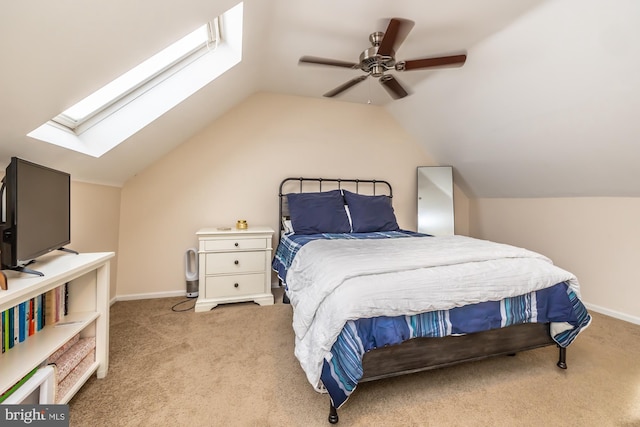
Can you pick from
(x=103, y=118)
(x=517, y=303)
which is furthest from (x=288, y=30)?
(x=517, y=303)

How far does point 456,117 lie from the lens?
3.01 m

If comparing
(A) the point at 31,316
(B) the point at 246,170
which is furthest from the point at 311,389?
(B) the point at 246,170

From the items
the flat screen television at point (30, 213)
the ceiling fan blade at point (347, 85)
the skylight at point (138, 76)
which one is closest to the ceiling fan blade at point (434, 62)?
the ceiling fan blade at point (347, 85)

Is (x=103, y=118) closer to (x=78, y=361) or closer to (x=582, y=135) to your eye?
(x=78, y=361)

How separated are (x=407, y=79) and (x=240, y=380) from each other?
302cm

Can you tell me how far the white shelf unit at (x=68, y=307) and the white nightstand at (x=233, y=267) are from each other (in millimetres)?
997

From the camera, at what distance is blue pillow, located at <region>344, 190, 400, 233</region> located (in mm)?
2936

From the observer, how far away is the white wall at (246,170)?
2.85 m

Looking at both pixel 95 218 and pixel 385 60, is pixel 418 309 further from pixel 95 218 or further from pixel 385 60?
pixel 95 218

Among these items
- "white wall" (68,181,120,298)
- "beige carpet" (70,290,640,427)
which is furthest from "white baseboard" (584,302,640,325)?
"white wall" (68,181,120,298)

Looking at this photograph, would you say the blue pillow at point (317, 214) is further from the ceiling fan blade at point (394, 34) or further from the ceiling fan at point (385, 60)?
the ceiling fan blade at point (394, 34)

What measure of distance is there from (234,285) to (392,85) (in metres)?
2.25

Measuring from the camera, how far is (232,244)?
2613mm

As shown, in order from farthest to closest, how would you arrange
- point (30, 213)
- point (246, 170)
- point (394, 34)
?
1. point (246, 170)
2. point (394, 34)
3. point (30, 213)
